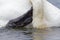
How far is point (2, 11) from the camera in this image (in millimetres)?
12828

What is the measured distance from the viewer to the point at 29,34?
11.4 metres

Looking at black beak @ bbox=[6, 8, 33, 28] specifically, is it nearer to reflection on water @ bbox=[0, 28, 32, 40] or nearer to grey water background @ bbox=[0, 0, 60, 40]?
grey water background @ bbox=[0, 0, 60, 40]

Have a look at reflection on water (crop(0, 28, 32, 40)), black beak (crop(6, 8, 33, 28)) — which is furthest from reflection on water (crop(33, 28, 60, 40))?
black beak (crop(6, 8, 33, 28))

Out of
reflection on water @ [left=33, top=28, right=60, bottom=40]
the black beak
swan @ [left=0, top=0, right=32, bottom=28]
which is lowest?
reflection on water @ [left=33, top=28, right=60, bottom=40]

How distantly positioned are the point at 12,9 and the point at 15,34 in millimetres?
1581

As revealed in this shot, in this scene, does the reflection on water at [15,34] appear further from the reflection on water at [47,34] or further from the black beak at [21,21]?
the black beak at [21,21]

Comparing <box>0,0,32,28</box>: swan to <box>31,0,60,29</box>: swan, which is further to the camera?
<box>0,0,32,28</box>: swan

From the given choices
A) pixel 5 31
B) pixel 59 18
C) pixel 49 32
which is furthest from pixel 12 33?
pixel 59 18

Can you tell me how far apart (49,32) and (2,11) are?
1882 millimetres

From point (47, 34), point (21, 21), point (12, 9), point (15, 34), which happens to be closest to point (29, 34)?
point (15, 34)

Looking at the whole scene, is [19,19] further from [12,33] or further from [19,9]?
[12,33]

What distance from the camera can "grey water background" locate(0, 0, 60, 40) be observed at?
10918 mm

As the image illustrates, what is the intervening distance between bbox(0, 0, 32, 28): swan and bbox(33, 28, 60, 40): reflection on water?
0.98 metres

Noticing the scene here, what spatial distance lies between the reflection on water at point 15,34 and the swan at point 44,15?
0.63 meters
